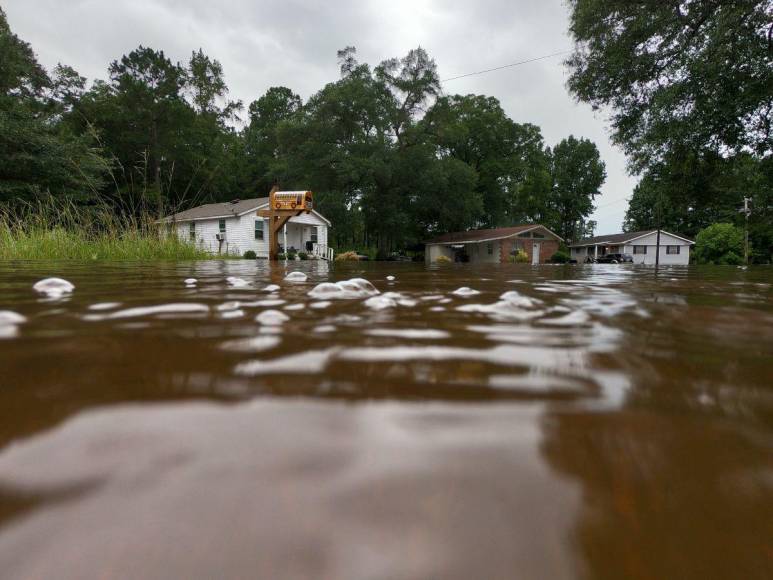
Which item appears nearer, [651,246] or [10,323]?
[10,323]

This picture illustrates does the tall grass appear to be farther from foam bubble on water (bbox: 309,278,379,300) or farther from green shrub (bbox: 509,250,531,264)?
green shrub (bbox: 509,250,531,264)

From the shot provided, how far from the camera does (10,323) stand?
3.86ft

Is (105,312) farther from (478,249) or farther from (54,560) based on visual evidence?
(478,249)

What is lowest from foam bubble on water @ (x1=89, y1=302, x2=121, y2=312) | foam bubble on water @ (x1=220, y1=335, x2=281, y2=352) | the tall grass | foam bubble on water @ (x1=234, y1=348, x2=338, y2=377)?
foam bubble on water @ (x1=234, y1=348, x2=338, y2=377)

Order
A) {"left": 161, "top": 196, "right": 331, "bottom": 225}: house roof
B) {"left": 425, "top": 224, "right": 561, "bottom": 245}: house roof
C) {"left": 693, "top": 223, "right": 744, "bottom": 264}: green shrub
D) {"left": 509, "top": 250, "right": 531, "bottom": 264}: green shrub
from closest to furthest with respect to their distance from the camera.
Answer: {"left": 161, "top": 196, "right": 331, "bottom": 225}: house roof
{"left": 509, "top": 250, "right": 531, "bottom": 264}: green shrub
{"left": 425, "top": 224, "right": 561, "bottom": 245}: house roof
{"left": 693, "top": 223, "right": 744, "bottom": 264}: green shrub

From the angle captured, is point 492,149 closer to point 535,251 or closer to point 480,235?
point 480,235

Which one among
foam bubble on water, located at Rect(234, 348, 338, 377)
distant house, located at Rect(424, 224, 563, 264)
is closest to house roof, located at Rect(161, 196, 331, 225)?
distant house, located at Rect(424, 224, 563, 264)

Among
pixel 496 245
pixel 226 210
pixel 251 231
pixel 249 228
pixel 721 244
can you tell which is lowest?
pixel 496 245

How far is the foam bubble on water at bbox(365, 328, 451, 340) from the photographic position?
1090mm

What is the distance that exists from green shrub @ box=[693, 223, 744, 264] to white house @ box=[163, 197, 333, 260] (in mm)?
37648

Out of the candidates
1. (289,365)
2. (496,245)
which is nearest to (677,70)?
(289,365)

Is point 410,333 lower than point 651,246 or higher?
lower

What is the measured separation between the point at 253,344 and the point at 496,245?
3947 centimetres

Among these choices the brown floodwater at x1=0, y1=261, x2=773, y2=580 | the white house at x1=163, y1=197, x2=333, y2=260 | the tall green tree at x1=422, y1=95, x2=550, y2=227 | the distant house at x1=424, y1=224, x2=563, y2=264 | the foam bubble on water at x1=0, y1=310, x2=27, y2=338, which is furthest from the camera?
the tall green tree at x1=422, y1=95, x2=550, y2=227
